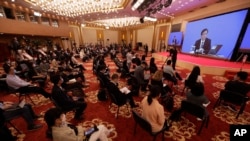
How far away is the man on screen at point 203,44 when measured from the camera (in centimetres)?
914

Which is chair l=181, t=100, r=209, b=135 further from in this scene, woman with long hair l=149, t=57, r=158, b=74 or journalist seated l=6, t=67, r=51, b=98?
journalist seated l=6, t=67, r=51, b=98

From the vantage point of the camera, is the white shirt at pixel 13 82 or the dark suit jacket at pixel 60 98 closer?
the dark suit jacket at pixel 60 98

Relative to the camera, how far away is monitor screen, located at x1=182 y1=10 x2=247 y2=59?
7457 mm

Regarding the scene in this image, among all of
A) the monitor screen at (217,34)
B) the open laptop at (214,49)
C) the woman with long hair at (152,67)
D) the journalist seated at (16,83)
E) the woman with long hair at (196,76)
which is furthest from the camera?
the open laptop at (214,49)

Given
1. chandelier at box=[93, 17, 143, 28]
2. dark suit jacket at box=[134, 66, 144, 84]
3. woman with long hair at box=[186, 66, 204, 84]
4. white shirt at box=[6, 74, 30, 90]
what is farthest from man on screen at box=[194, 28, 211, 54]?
white shirt at box=[6, 74, 30, 90]

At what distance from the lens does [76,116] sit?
2.99m

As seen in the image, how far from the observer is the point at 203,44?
955cm

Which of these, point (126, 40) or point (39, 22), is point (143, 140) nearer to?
point (39, 22)

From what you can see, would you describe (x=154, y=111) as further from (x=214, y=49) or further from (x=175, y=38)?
(x=175, y=38)

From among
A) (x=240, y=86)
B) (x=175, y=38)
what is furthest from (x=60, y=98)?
(x=175, y=38)

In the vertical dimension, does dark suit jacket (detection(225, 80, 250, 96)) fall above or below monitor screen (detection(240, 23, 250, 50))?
below

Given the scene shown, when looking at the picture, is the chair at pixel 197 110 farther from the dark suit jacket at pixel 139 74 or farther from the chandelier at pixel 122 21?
the chandelier at pixel 122 21

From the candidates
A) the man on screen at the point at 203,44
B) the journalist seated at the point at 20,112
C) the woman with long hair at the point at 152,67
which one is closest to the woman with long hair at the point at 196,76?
the woman with long hair at the point at 152,67

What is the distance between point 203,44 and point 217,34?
1.24m
